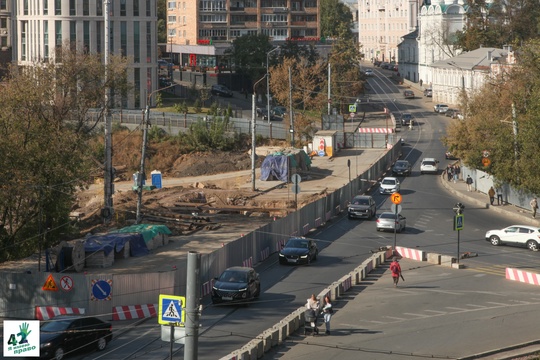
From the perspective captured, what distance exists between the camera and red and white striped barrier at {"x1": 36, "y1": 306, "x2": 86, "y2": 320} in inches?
1442

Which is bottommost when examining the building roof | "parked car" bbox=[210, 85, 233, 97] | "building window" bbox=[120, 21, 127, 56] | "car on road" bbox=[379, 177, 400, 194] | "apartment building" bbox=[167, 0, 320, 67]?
"car on road" bbox=[379, 177, 400, 194]

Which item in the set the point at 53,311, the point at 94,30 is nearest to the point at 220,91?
the point at 94,30

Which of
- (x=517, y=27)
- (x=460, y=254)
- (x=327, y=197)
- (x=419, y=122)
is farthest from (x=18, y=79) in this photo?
(x=517, y=27)

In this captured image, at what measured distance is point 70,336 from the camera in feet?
103

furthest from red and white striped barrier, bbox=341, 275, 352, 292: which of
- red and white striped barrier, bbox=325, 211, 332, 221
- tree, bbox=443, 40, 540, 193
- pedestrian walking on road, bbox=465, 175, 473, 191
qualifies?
pedestrian walking on road, bbox=465, 175, 473, 191

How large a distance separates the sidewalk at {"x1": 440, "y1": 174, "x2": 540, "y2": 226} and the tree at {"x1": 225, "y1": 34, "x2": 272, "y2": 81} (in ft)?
168

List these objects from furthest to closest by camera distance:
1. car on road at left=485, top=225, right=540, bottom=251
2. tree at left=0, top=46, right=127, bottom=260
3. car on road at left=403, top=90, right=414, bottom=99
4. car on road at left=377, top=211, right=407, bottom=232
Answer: car on road at left=403, top=90, right=414, bottom=99 → car on road at left=377, top=211, right=407, bottom=232 → car on road at left=485, top=225, right=540, bottom=251 → tree at left=0, top=46, right=127, bottom=260

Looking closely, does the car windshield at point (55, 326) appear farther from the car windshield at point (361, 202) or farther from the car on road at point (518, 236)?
the car windshield at point (361, 202)

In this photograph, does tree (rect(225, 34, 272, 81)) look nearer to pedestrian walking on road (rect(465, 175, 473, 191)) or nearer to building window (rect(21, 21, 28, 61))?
building window (rect(21, 21, 28, 61))

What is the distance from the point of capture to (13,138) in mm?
45312

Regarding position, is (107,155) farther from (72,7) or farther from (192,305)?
(72,7)

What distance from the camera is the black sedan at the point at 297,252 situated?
46375 millimetres

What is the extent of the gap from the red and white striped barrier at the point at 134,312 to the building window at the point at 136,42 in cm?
7068

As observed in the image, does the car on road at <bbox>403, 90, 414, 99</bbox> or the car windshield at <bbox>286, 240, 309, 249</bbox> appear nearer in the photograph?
the car windshield at <bbox>286, 240, 309, 249</bbox>
